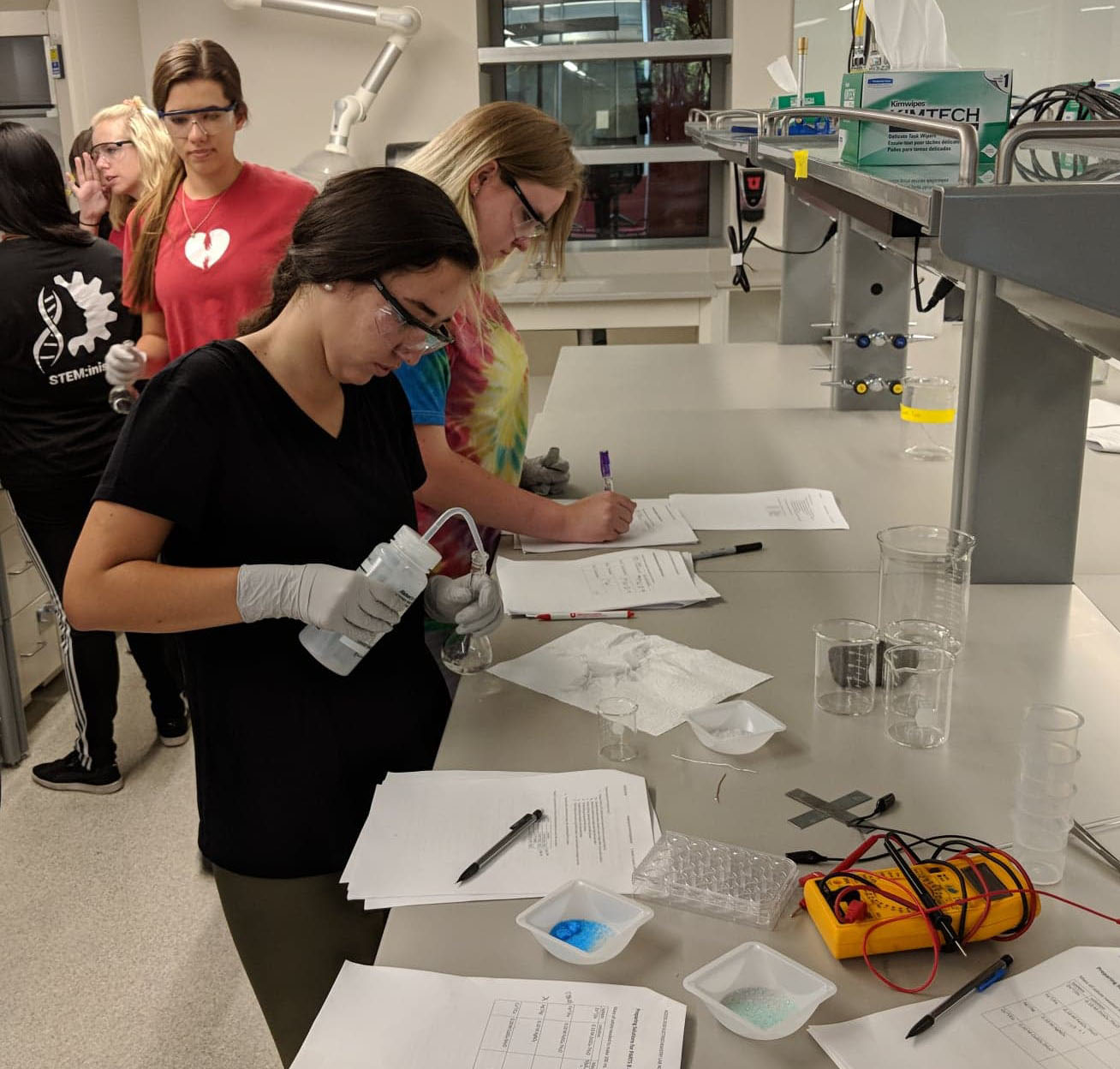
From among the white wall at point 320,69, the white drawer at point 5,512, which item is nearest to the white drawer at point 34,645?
the white drawer at point 5,512

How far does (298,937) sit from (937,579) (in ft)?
3.31

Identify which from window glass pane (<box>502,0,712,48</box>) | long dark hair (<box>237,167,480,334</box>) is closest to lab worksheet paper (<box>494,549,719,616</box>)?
long dark hair (<box>237,167,480,334</box>)

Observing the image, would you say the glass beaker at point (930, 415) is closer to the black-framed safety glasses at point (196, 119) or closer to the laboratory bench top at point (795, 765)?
the laboratory bench top at point (795, 765)

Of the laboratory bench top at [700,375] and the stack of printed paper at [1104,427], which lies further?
the laboratory bench top at [700,375]

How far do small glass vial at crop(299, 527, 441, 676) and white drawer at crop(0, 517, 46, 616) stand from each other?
2.07 meters

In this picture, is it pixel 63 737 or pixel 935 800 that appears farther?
pixel 63 737

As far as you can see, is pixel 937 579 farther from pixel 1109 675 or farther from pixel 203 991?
pixel 203 991

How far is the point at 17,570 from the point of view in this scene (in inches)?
124

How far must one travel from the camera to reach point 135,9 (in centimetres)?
484

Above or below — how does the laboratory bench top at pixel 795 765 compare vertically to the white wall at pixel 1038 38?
below

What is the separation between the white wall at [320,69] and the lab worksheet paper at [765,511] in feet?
10.0

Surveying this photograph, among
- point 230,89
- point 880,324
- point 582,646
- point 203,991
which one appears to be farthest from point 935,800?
point 230,89

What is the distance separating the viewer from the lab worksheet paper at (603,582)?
177 cm

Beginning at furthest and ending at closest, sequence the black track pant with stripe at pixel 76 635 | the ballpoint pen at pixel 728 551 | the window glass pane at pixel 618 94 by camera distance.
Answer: the window glass pane at pixel 618 94 < the black track pant with stripe at pixel 76 635 < the ballpoint pen at pixel 728 551
